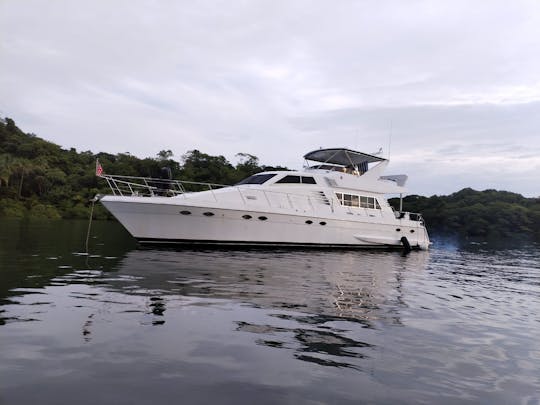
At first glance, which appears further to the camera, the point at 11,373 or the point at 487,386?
the point at 487,386

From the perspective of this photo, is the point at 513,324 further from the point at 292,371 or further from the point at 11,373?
the point at 11,373

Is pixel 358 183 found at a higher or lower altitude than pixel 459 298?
higher

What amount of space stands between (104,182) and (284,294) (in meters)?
60.9

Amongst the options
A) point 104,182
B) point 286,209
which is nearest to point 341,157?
point 286,209

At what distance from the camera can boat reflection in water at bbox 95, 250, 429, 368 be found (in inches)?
205

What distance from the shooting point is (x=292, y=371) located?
4047 millimetres

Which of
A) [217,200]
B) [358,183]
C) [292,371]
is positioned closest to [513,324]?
[292,371]

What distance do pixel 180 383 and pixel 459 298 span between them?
24.8ft

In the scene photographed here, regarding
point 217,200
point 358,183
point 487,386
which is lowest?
point 487,386

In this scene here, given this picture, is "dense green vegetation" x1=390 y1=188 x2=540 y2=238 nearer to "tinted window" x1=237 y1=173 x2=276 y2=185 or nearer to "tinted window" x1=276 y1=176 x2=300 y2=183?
"tinted window" x1=276 y1=176 x2=300 y2=183

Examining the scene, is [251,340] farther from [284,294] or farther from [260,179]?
[260,179]

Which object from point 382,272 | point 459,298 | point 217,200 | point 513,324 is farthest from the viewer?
point 217,200

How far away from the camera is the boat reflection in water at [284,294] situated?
5.20 meters

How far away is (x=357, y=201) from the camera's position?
2103cm
